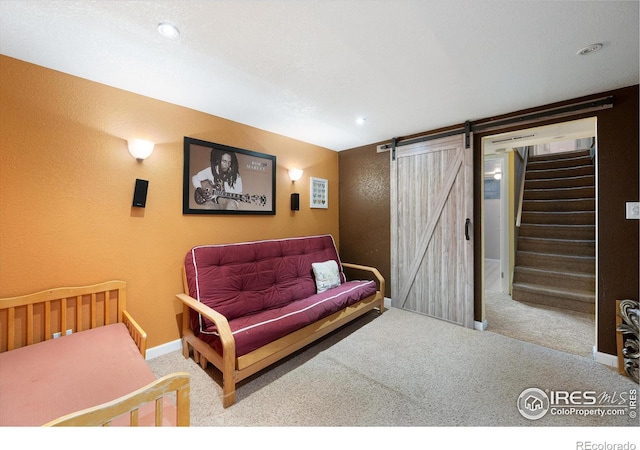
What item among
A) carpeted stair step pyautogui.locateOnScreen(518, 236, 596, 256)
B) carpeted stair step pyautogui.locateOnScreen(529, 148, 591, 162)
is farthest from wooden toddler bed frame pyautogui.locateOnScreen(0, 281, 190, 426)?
carpeted stair step pyautogui.locateOnScreen(529, 148, 591, 162)

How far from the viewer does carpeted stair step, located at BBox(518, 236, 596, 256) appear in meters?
3.73

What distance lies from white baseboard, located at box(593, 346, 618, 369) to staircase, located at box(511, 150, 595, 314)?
1383 mm

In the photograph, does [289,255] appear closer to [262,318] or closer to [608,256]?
[262,318]

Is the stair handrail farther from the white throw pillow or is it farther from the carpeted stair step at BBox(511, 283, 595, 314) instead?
the white throw pillow

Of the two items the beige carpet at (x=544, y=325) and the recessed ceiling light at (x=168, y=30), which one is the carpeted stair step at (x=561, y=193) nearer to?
the beige carpet at (x=544, y=325)

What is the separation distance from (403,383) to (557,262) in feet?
11.5

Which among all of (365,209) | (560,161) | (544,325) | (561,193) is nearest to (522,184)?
(561,193)

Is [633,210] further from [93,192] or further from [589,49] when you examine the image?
[93,192]

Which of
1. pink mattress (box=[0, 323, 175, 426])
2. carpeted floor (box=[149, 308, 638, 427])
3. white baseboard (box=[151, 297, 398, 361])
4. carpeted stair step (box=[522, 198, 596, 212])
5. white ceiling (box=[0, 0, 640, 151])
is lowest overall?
carpeted floor (box=[149, 308, 638, 427])

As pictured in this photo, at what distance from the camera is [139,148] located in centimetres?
208

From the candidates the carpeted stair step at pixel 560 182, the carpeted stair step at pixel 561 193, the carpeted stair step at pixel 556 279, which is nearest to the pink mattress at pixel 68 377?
the carpeted stair step at pixel 556 279

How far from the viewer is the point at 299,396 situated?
1788 mm

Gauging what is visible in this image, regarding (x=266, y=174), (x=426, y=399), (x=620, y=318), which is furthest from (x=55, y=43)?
(x=620, y=318)

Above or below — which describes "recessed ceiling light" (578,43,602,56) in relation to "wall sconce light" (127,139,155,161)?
above
